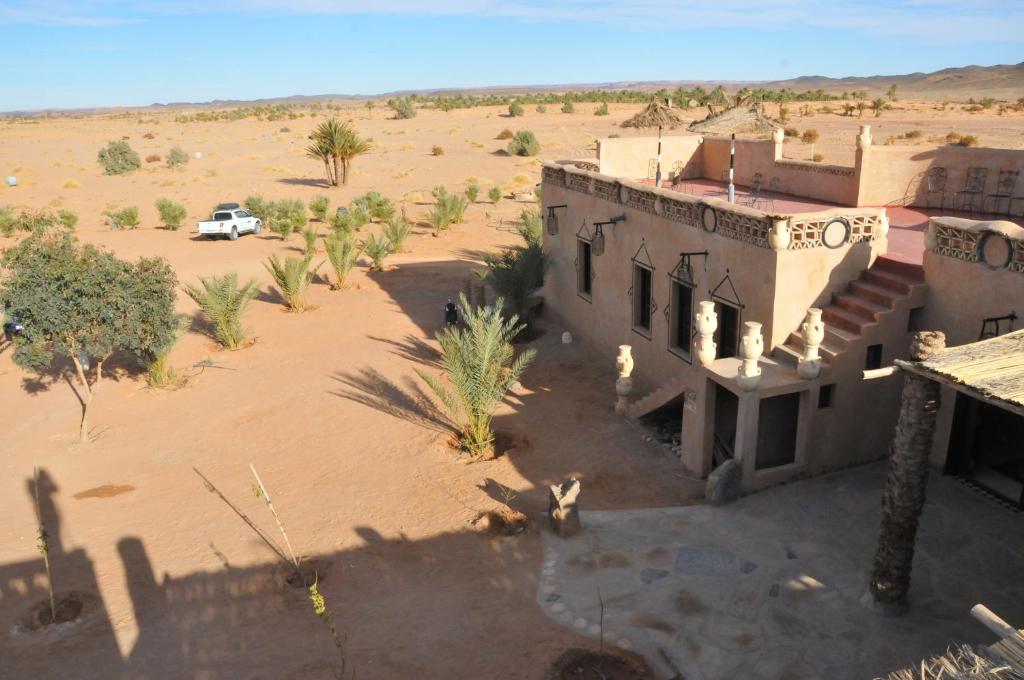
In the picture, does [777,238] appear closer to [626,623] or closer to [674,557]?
[674,557]

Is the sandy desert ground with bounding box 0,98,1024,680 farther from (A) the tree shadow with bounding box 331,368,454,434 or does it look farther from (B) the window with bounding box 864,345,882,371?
(B) the window with bounding box 864,345,882,371

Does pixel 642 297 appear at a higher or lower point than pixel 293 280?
higher

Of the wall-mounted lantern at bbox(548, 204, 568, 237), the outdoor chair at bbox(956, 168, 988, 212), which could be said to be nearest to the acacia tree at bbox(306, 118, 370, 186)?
the wall-mounted lantern at bbox(548, 204, 568, 237)

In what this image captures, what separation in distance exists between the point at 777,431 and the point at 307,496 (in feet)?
19.6

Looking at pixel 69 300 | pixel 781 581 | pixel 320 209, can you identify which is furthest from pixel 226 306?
pixel 320 209

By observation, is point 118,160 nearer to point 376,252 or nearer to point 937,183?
point 376,252

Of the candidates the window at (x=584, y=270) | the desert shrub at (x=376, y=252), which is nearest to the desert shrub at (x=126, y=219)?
the desert shrub at (x=376, y=252)

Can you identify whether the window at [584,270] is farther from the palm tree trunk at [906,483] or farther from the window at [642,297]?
the palm tree trunk at [906,483]

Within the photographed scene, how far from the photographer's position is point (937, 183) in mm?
13758

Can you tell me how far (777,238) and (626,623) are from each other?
4.73 metres

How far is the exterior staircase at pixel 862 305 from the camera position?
8.73m

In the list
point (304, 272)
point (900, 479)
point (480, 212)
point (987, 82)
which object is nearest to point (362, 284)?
point (304, 272)

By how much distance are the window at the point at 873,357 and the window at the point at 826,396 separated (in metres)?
0.47

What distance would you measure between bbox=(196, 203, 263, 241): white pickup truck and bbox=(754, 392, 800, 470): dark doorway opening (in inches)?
928
